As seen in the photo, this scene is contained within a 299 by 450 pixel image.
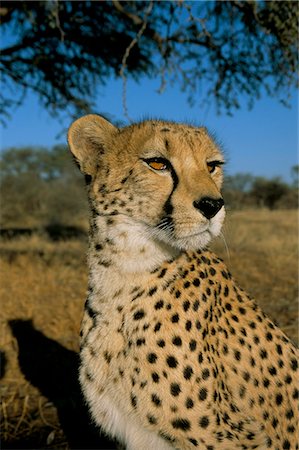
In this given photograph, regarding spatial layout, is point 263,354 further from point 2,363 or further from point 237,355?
point 2,363

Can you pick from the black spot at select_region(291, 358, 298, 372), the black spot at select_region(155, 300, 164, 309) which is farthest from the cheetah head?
the black spot at select_region(291, 358, 298, 372)

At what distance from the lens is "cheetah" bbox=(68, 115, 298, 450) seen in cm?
196

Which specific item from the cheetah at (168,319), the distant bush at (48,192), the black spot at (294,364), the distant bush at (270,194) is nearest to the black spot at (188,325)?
the cheetah at (168,319)

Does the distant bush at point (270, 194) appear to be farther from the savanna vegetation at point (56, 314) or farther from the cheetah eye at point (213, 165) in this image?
the cheetah eye at point (213, 165)

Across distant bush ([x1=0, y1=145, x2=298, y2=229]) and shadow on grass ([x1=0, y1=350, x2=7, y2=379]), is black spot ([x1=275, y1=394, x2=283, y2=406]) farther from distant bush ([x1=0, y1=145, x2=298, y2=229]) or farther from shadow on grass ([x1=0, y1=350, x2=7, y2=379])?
distant bush ([x1=0, y1=145, x2=298, y2=229])

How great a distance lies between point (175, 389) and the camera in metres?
1.96

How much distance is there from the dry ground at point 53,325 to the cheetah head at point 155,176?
383mm

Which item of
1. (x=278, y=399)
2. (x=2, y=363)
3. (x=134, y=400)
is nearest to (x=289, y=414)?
(x=278, y=399)

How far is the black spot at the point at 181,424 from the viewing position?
195 centimetres

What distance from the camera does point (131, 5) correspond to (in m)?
5.98

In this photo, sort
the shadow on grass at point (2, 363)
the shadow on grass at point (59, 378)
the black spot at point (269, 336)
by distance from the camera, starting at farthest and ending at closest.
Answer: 1. the shadow on grass at point (2, 363)
2. the shadow on grass at point (59, 378)
3. the black spot at point (269, 336)

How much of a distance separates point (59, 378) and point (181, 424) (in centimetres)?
194

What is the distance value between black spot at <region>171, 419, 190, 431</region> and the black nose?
30.3 inches

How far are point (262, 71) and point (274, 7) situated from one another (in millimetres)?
1247
